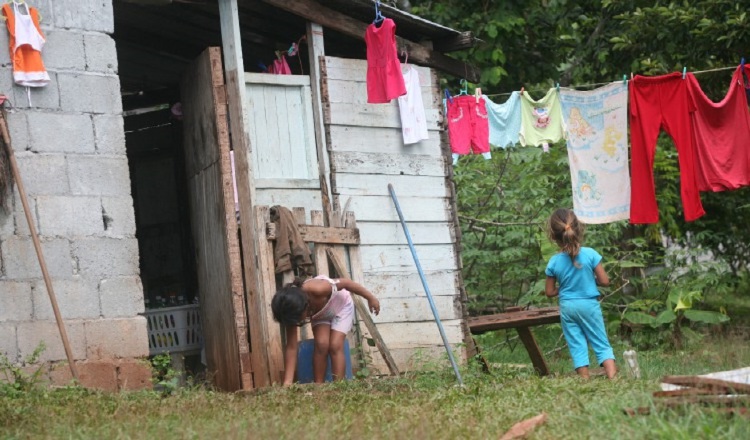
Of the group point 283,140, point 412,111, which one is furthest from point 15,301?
point 412,111

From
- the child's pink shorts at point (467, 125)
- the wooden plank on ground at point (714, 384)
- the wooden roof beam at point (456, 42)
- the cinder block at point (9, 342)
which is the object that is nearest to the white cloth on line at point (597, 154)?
the child's pink shorts at point (467, 125)

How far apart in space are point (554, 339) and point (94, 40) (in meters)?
7.29

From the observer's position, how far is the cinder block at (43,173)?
27.0 feet

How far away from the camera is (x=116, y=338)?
27.7ft

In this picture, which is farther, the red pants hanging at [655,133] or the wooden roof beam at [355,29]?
the red pants hanging at [655,133]

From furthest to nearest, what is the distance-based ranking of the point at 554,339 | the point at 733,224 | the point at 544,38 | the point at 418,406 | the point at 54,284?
the point at 544,38
the point at 733,224
the point at 554,339
the point at 54,284
the point at 418,406

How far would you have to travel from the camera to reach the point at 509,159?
14664 millimetres

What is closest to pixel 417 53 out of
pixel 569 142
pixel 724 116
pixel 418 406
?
pixel 569 142

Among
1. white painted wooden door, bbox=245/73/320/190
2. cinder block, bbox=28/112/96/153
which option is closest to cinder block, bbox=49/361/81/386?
cinder block, bbox=28/112/96/153

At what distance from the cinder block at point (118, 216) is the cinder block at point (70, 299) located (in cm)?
42

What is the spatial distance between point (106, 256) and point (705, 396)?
478 cm

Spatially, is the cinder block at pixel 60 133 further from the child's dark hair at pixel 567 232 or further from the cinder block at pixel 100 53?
the child's dark hair at pixel 567 232

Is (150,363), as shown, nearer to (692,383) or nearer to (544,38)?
(692,383)

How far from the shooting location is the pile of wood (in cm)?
520
